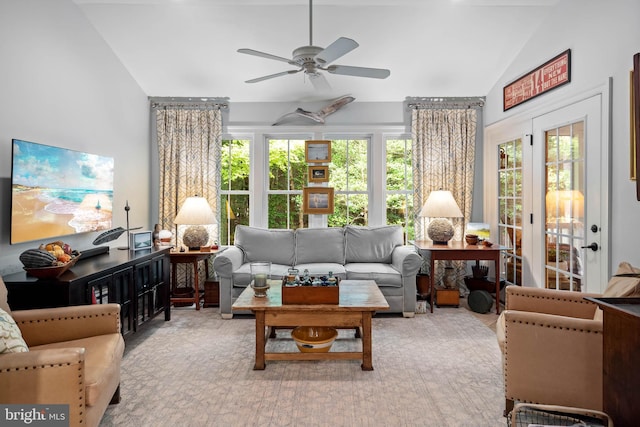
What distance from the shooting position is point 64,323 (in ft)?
7.03

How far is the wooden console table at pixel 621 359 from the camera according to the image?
149 centimetres

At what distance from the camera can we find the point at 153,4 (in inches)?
143

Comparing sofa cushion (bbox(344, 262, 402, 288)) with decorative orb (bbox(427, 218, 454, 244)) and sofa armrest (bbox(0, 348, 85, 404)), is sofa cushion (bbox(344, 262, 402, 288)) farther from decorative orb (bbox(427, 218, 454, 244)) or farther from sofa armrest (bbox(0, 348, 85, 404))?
sofa armrest (bbox(0, 348, 85, 404))

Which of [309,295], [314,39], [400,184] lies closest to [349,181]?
[400,184]

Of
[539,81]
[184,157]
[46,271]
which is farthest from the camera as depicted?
[184,157]

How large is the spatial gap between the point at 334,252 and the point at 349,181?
107cm

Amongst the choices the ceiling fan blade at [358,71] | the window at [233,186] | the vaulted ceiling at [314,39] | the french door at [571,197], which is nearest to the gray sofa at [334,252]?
the window at [233,186]

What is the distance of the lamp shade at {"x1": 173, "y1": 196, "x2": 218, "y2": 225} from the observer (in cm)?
440

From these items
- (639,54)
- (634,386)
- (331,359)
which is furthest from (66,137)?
(639,54)

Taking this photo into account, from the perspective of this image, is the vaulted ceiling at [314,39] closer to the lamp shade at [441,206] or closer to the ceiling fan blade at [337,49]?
the ceiling fan blade at [337,49]

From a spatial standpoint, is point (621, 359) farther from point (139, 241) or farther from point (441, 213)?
point (139, 241)

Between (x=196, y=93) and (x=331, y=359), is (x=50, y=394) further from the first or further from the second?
(x=196, y=93)

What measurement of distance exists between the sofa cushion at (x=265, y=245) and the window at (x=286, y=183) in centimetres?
52

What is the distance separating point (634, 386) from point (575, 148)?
91.6 inches
